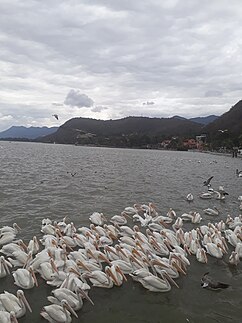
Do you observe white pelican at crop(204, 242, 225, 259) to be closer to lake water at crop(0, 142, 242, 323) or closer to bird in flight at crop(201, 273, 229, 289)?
lake water at crop(0, 142, 242, 323)

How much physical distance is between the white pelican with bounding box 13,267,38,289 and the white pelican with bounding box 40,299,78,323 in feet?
4.92

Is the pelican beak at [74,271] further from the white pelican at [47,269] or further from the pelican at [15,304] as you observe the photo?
the pelican at [15,304]

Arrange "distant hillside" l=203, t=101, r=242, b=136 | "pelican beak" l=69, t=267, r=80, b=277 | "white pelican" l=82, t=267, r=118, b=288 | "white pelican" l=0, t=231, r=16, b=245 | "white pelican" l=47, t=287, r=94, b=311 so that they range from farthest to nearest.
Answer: "distant hillside" l=203, t=101, r=242, b=136 → "white pelican" l=0, t=231, r=16, b=245 → "white pelican" l=82, t=267, r=118, b=288 → "pelican beak" l=69, t=267, r=80, b=277 → "white pelican" l=47, t=287, r=94, b=311

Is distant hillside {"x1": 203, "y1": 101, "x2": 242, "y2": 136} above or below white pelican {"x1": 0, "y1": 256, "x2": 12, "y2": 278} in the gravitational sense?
above

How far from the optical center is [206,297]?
9383 millimetres

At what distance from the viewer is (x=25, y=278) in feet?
30.5

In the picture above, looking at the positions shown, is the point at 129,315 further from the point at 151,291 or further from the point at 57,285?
the point at 57,285

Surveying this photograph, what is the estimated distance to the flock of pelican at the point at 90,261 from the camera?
27.0 feet

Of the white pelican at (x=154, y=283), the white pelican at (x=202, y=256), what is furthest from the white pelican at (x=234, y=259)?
the white pelican at (x=154, y=283)

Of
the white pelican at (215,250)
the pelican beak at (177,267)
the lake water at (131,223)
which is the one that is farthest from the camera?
the white pelican at (215,250)

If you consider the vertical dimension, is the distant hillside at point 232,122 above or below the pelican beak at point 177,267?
above

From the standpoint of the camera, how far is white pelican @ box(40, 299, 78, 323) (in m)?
7.78

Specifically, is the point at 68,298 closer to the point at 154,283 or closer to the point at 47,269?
the point at 47,269

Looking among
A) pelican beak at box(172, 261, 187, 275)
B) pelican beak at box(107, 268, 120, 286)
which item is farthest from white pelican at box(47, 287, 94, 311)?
pelican beak at box(172, 261, 187, 275)
